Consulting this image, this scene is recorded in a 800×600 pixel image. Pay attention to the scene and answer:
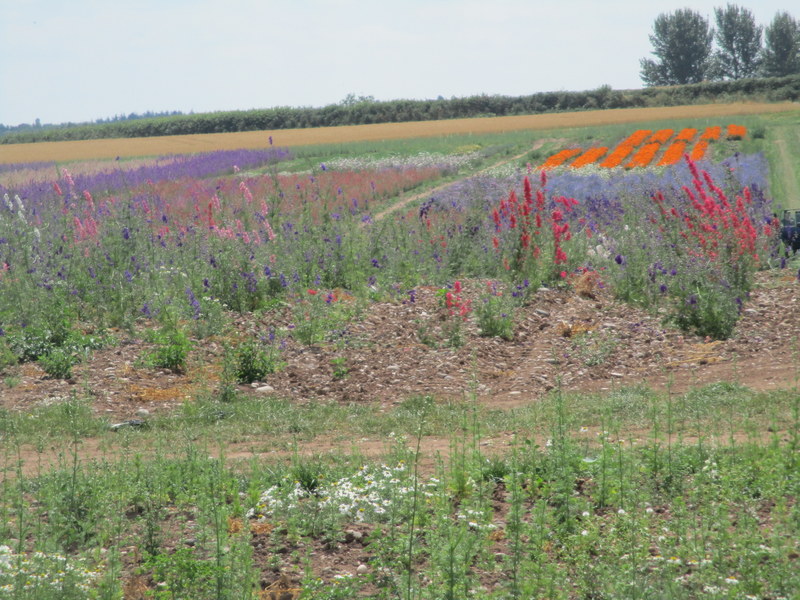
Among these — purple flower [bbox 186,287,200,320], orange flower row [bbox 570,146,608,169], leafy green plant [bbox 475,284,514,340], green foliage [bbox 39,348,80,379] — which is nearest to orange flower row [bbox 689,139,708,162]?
orange flower row [bbox 570,146,608,169]

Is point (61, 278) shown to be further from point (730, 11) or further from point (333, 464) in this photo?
point (730, 11)

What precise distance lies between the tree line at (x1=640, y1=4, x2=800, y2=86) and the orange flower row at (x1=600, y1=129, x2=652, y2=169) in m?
53.5

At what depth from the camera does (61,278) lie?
10742mm

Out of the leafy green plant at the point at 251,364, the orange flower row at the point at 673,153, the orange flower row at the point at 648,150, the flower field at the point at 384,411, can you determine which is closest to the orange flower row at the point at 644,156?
the orange flower row at the point at 648,150

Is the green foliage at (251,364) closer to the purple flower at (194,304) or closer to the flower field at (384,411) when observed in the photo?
the flower field at (384,411)

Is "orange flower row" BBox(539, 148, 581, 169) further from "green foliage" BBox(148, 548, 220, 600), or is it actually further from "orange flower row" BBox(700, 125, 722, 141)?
"green foliage" BBox(148, 548, 220, 600)

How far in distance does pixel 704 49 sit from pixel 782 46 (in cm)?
754

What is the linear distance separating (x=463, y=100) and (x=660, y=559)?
68269 mm

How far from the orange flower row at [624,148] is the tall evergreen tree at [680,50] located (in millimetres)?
53289

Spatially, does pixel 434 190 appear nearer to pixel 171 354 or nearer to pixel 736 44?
pixel 171 354

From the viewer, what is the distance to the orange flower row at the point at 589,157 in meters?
29.0

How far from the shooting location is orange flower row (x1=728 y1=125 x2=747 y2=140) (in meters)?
32.9

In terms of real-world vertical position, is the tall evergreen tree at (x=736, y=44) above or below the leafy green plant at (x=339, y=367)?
above

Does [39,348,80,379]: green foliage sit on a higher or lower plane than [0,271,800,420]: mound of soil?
higher
